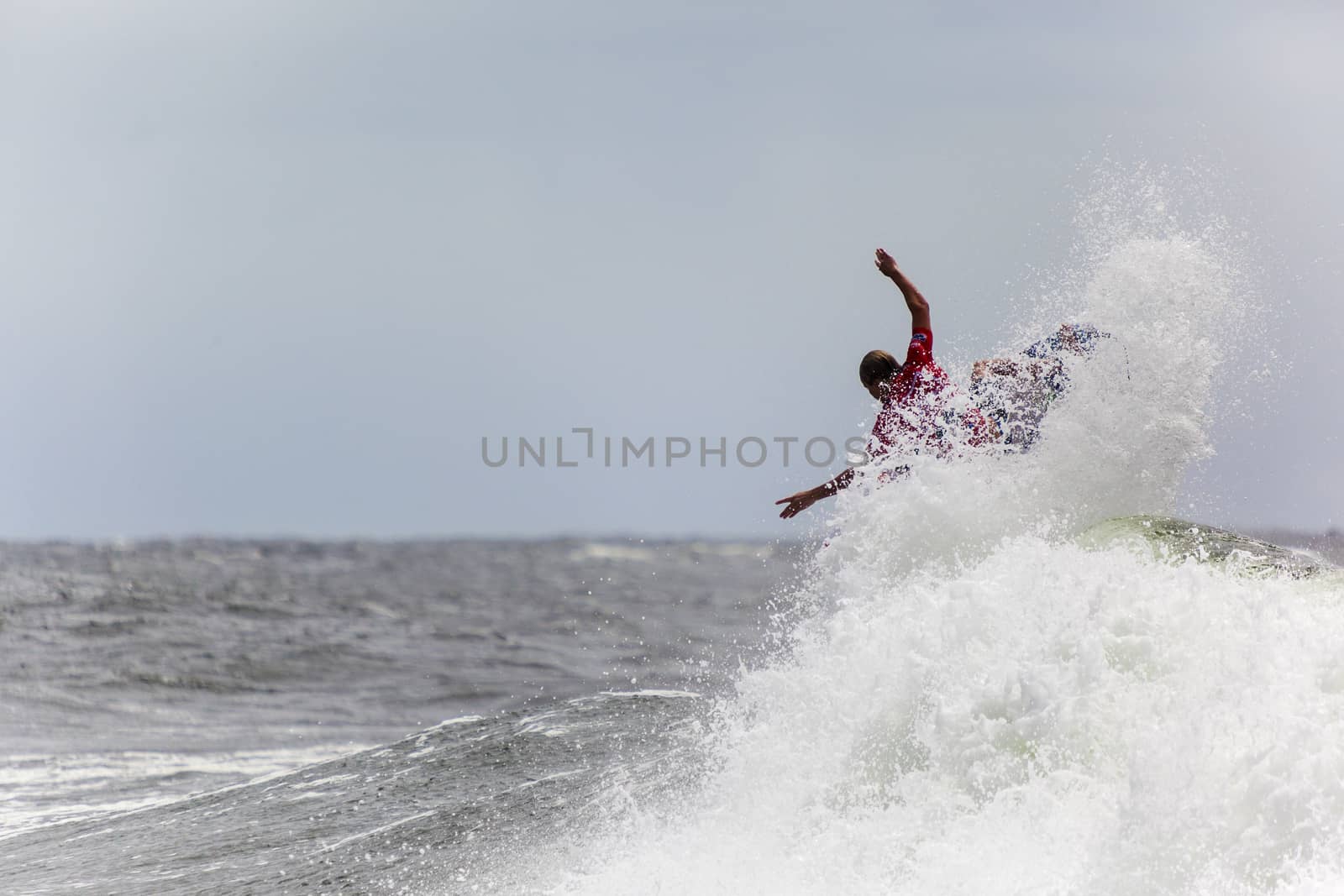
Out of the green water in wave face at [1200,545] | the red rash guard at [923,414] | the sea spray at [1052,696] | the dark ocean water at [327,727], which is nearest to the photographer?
the sea spray at [1052,696]

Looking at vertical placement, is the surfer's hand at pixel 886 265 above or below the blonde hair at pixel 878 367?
above

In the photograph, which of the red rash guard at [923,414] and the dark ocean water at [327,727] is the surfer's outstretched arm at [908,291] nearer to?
the red rash guard at [923,414]

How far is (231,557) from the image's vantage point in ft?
173

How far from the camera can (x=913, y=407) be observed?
6.12m

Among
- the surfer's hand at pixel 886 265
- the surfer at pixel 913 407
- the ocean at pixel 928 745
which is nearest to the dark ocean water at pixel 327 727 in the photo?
the ocean at pixel 928 745

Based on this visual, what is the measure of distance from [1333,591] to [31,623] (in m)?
19.4

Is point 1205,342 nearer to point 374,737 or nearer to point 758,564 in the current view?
point 374,737

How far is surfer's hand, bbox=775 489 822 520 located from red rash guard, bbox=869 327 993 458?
0.37 metres

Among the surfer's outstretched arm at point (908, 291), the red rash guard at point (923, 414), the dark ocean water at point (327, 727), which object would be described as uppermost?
the surfer's outstretched arm at point (908, 291)

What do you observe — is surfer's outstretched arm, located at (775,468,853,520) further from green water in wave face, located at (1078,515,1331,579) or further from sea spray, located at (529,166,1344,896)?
green water in wave face, located at (1078,515,1331,579)

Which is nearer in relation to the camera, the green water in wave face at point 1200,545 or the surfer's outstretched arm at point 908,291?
the green water in wave face at point 1200,545

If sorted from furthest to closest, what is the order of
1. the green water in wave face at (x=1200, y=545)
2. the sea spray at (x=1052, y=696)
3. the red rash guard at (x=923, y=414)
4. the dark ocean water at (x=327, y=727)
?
the dark ocean water at (x=327, y=727) < the red rash guard at (x=923, y=414) < the green water in wave face at (x=1200, y=545) < the sea spray at (x=1052, y=696)

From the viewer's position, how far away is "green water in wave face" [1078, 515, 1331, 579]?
15.3 feet

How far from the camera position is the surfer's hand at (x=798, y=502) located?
6.32 metres
